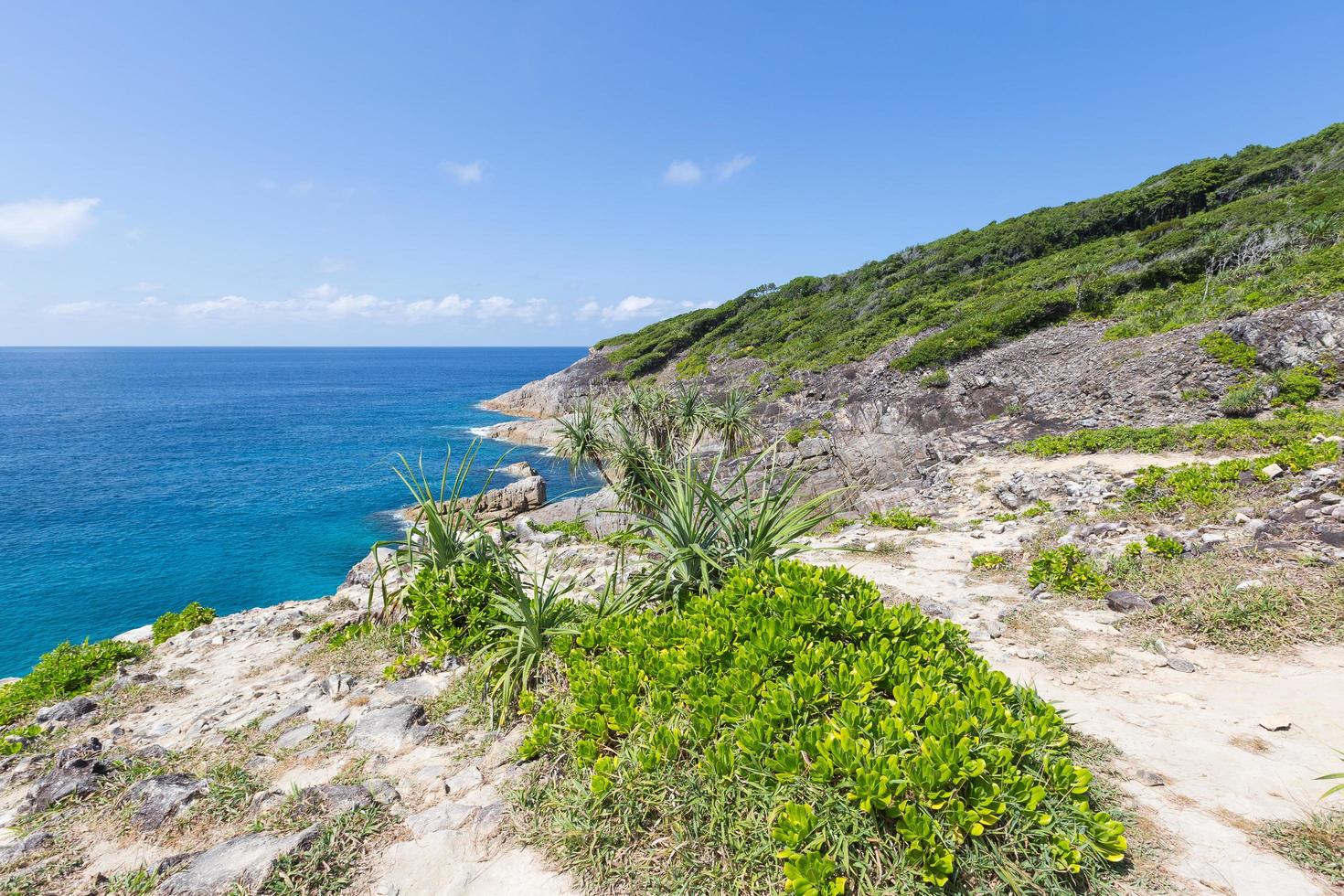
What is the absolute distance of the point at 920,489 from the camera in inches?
615

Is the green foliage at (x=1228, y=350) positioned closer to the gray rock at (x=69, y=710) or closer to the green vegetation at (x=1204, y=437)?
the green vegetation at (x=1204, y=437)

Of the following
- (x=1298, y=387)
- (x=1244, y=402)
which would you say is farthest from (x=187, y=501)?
(x=1298, y=387)

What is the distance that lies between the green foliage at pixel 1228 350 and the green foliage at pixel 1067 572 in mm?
15585

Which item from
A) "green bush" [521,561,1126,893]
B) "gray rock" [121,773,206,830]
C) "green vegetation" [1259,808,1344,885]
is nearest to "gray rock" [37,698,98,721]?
"gray rock" [121,773,206,830]

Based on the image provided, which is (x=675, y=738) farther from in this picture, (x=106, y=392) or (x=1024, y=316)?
(x=106, y=392)

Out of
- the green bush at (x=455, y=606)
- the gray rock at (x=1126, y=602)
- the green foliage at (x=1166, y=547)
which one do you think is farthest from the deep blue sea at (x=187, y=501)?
the green foliage at (x=1166, y=547)

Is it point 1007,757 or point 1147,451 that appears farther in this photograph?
point 1147,451

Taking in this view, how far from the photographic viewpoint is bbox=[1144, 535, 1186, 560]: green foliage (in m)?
7.62

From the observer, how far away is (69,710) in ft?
21.8

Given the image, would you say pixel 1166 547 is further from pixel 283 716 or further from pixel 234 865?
pixel 283 716

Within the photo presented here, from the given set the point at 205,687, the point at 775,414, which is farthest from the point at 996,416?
the point at 205,687

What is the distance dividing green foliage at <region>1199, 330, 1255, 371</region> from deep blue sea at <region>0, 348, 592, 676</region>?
2180cm

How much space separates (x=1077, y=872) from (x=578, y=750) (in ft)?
9.17

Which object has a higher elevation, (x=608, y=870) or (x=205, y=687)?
(x=608, y=870)
